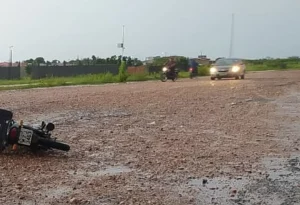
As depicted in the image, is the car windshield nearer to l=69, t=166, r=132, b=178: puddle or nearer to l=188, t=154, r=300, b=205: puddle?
l=188, t=154, r=300, b=205: puddle

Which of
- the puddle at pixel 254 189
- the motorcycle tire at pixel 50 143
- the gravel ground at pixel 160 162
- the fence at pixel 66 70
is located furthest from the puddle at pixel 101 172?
the fence at pixel 66 70

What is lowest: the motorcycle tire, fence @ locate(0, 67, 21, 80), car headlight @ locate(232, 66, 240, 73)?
fence @ locate(0, 67, 21, 80)

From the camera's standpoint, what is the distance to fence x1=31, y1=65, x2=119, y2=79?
1854 inches

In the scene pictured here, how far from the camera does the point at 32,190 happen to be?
217 inches

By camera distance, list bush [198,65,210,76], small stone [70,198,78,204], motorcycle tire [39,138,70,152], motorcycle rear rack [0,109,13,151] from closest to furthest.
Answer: small stone [70,198,78,204], motorcycle rear rack [0,109,13,151], motorcycle tire [39,138,70,152], bush [198,65,210,76]


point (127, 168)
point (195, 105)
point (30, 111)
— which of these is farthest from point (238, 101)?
Result: point (127, 168)

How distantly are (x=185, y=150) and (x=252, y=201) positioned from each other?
2629 millimetres

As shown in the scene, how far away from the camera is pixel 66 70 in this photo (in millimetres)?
50375

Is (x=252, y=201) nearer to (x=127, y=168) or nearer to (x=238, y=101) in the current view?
(x=127, y=168)

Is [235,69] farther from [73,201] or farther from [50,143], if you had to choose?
[73,201]

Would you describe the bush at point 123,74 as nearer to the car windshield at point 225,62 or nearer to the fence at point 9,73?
the car windshield at point 225,62

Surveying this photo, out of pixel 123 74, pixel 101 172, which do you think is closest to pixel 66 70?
pixel 123 74

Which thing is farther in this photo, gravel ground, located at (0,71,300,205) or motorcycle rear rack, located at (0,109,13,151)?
motorcycle rear rack, located at (0,109,13,151)

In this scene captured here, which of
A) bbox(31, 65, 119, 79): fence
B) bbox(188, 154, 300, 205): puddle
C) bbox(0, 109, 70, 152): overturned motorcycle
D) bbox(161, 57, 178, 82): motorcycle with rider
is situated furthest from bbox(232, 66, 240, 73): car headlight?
bbox(0, 109, 70, 152): overturned motorcycle
